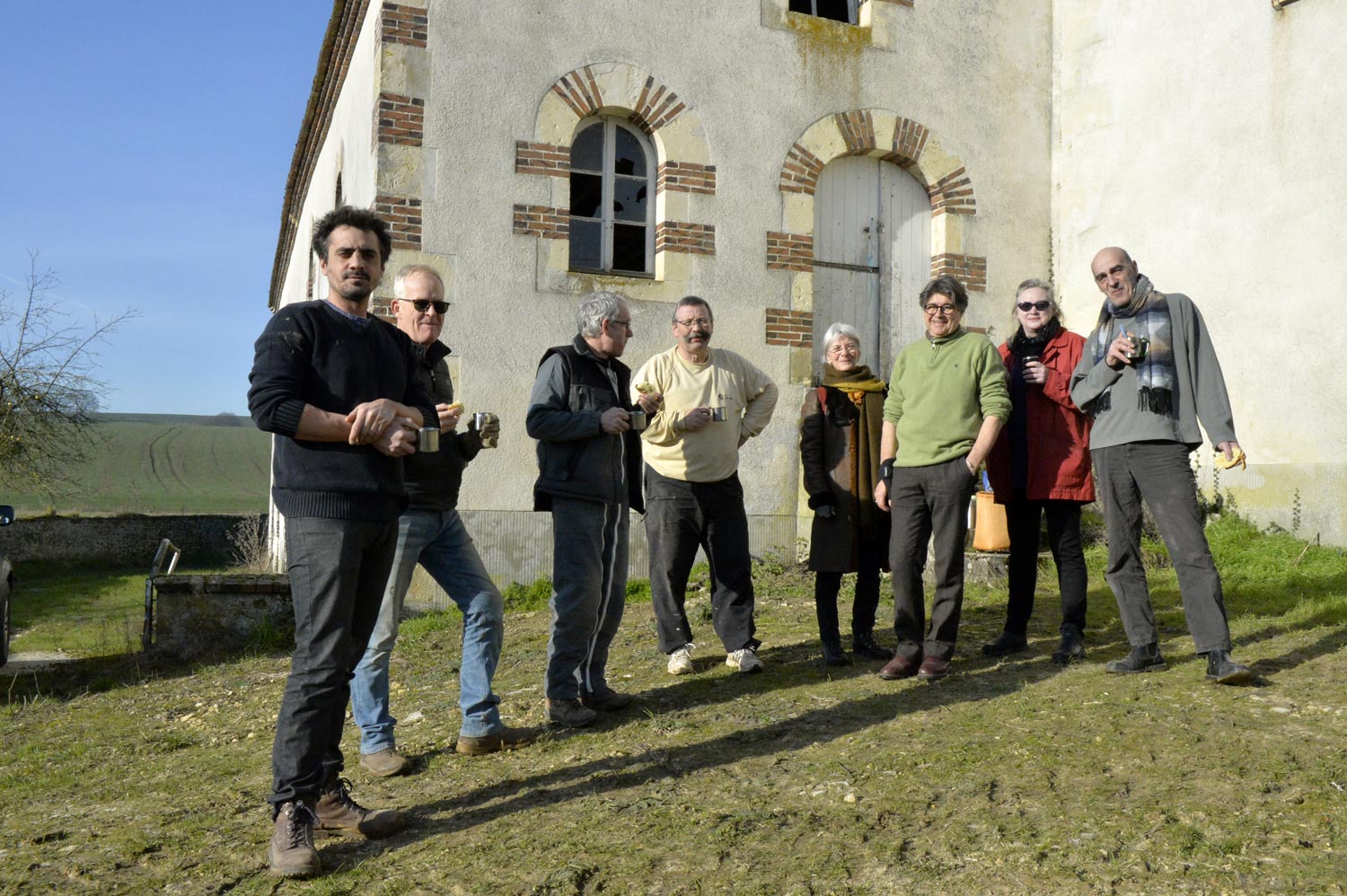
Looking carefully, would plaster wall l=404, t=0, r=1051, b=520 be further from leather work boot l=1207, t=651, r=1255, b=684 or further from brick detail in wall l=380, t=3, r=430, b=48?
leather work boot l=1207, t=651, r=1255, b=684

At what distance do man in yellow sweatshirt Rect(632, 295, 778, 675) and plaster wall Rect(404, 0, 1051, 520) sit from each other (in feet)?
11.3

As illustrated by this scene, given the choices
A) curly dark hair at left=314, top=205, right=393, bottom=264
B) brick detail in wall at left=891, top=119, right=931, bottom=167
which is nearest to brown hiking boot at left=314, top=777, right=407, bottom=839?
curly dark hair at left=314, top=205, right=393, bottom=264

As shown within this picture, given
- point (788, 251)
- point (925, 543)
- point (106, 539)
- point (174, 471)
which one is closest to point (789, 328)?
point (788, 251)

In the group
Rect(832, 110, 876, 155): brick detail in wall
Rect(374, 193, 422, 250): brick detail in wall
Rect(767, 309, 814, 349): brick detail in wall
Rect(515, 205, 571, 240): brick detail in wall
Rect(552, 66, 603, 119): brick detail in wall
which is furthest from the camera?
Rect(832, 110, 876, 155): brick detail in wall

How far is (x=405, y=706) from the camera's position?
5.51m

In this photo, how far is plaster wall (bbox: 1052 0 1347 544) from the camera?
8.41 m

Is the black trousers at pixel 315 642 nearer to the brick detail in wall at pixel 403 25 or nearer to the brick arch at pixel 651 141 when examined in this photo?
the brick arch at pixel 651 141

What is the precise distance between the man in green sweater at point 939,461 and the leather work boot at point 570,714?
1.39 m

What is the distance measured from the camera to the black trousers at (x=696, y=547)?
5387mm

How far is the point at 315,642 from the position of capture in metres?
3.27

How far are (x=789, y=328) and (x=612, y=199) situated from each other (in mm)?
1876

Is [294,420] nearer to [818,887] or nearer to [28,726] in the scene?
[818,887]

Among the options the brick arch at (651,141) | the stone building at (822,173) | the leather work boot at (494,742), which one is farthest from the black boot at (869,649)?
the brick arch at (651,141)

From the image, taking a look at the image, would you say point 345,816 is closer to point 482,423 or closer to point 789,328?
point 482,423
